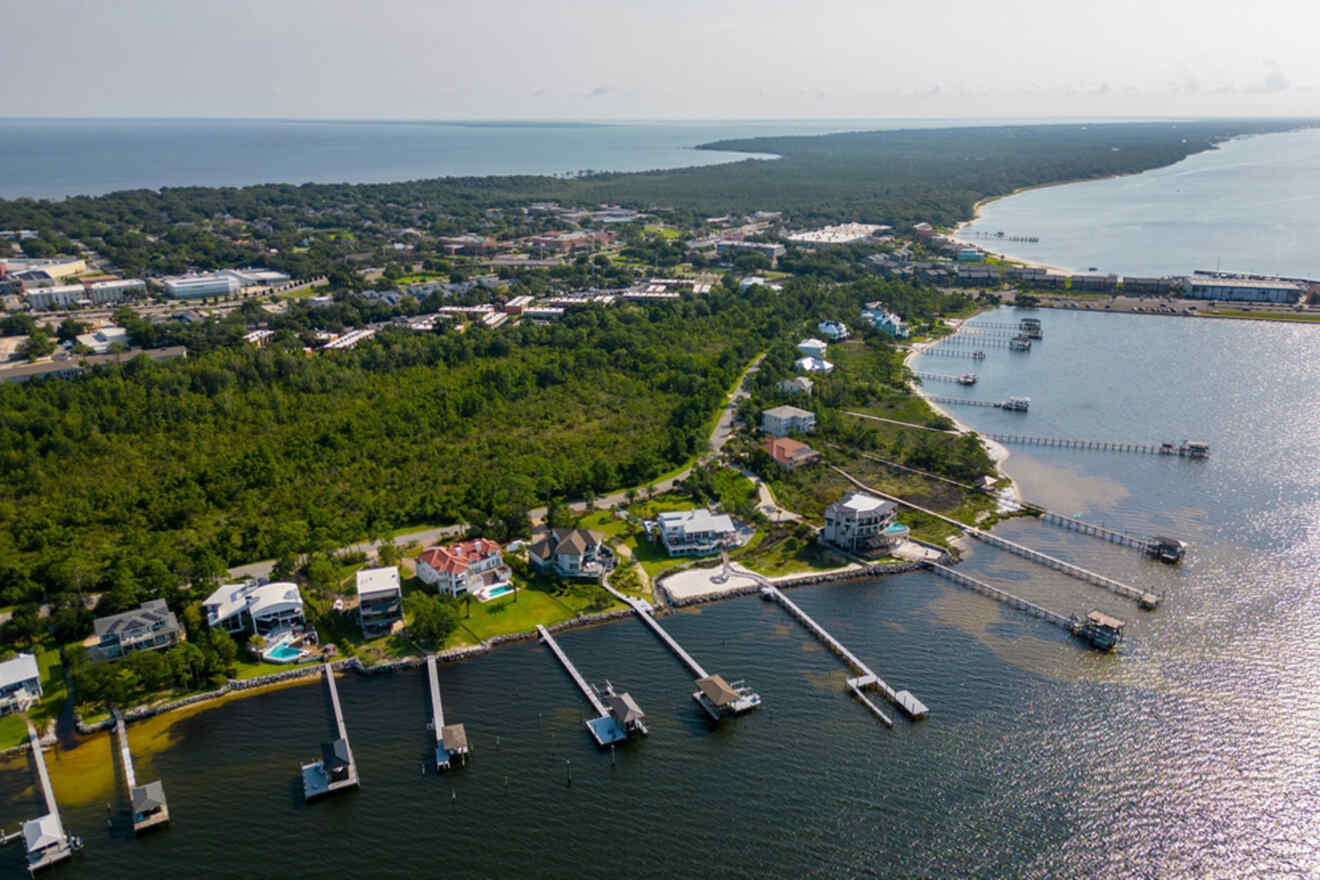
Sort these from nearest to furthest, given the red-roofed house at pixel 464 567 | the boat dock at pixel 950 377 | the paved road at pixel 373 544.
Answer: the red-roofed house at pixel 464 567
the paved road at pixel 373 544
the boat dock at pixel 950 377

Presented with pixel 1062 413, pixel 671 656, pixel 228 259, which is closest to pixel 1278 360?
pixel 1062 413

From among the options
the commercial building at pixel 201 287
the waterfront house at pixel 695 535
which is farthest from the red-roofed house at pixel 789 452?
the commercial building at pixel 201 287

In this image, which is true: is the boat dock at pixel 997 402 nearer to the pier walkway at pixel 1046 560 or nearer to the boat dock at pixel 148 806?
the pier walkway at pixel 1046 560

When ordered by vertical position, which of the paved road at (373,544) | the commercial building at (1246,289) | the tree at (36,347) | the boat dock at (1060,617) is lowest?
the boat dock at (1060,617)

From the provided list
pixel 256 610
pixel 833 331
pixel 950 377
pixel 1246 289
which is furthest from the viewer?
pixel 1246 289

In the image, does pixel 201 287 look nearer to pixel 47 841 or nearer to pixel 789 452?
pixel 789 452

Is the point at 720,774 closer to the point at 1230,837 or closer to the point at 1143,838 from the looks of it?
the point at 1143,838

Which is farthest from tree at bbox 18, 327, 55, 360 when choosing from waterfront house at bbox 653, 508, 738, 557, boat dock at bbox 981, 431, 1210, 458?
boat dock at bbox 981, 431, 1210, 458

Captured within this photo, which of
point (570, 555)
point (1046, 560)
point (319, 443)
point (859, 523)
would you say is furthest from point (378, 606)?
point (1046, 560)
